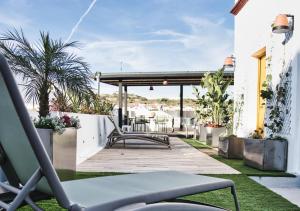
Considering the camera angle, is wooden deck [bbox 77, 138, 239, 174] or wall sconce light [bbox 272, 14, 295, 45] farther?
wall sconce light [bbox 272, 14, 295, 45]

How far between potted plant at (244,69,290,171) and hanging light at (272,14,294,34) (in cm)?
74

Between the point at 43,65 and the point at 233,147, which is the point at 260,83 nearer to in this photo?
the point at 233,147

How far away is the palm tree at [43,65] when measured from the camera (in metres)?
5.64

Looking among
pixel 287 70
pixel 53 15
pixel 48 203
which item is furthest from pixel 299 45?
pixel 53 15

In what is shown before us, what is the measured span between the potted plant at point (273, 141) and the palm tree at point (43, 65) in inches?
124

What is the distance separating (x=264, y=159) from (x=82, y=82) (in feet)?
10.5

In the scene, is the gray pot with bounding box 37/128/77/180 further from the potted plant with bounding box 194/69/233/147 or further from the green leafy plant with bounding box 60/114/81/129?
the potted plant with bounding box 194/69/233/147

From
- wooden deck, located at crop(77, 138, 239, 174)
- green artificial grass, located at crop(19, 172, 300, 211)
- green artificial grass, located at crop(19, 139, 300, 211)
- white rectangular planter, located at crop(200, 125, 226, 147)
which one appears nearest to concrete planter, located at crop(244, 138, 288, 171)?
wooden deck, located at crop(77, 138, 239, 174)

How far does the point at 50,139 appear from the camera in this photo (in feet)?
14.6

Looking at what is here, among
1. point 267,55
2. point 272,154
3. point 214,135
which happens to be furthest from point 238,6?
point 272,154

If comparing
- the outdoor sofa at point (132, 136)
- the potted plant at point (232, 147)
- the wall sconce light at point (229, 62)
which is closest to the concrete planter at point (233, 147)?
the potted plant at point (232, 147)

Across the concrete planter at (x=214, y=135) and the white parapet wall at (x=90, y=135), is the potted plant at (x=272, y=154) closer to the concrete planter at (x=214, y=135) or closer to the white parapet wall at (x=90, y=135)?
the white parapet wall at (x=90, y=135)

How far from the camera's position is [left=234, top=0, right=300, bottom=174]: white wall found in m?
6.34

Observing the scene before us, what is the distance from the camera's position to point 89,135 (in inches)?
369
